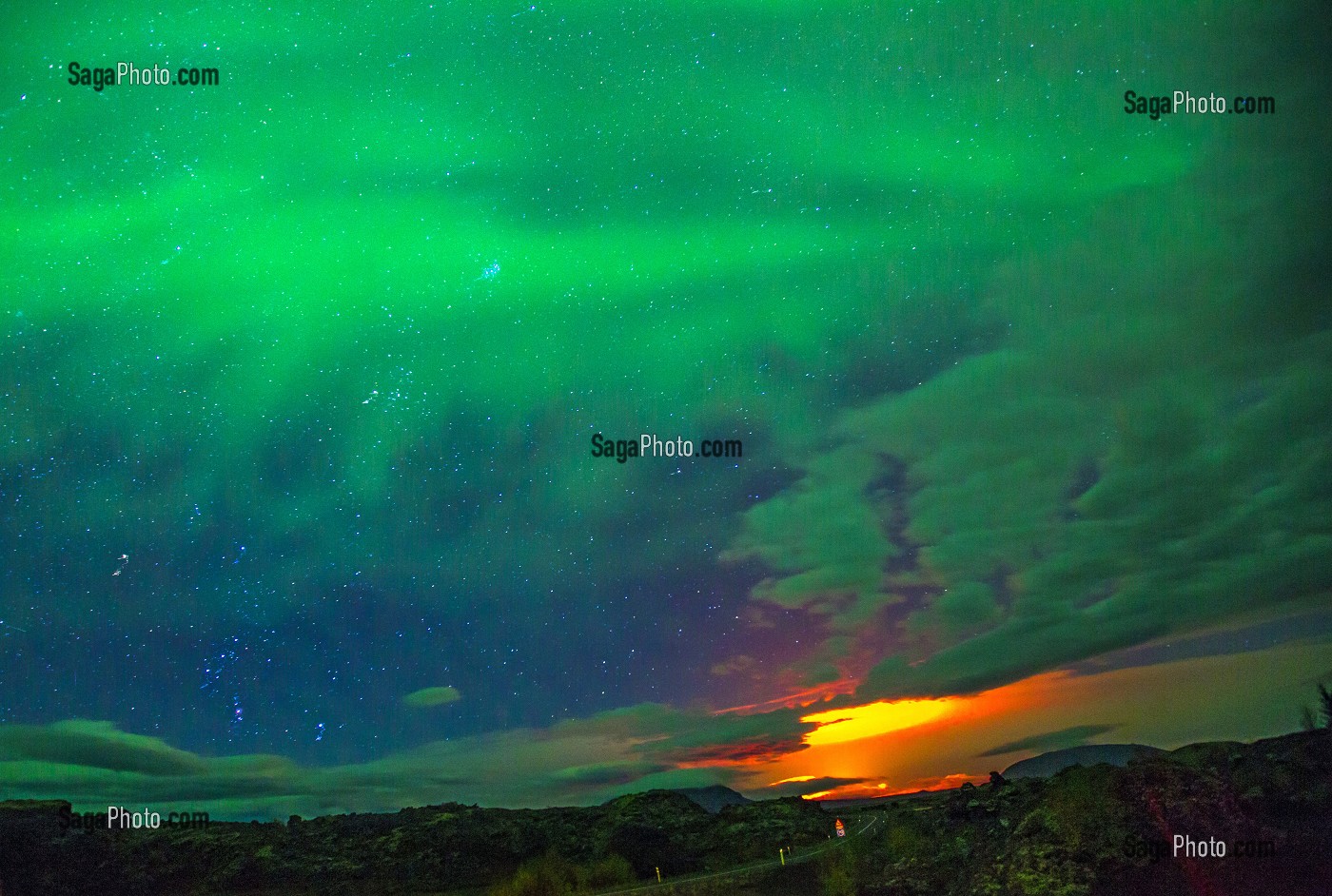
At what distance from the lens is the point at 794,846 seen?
77812mm

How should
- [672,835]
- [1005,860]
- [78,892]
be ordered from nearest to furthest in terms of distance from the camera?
[1005,860] < [78,892] < [672,835]

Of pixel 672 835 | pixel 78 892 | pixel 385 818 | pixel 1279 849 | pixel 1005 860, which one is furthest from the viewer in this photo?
pixel 385 818

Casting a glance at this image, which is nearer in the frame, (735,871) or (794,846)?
(735,871)

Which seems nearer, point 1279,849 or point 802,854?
point 1279,849

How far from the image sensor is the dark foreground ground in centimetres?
3669

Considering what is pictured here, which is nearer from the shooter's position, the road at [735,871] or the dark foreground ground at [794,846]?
the dark foreground ground at [794,846]

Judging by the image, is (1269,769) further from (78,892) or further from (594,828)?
(78,892)

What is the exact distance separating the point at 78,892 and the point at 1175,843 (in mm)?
78082

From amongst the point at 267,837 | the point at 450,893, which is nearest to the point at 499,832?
the point at 450,893

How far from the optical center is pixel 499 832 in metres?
88.7

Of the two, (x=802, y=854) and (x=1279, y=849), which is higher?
(x=1279, y=849)

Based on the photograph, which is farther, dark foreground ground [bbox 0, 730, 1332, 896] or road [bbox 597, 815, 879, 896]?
road [bbox 597, 815, 879, 896]

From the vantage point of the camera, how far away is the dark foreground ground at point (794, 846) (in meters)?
36.7

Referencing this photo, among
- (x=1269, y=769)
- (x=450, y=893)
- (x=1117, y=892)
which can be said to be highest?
(x=1269, y=769)
